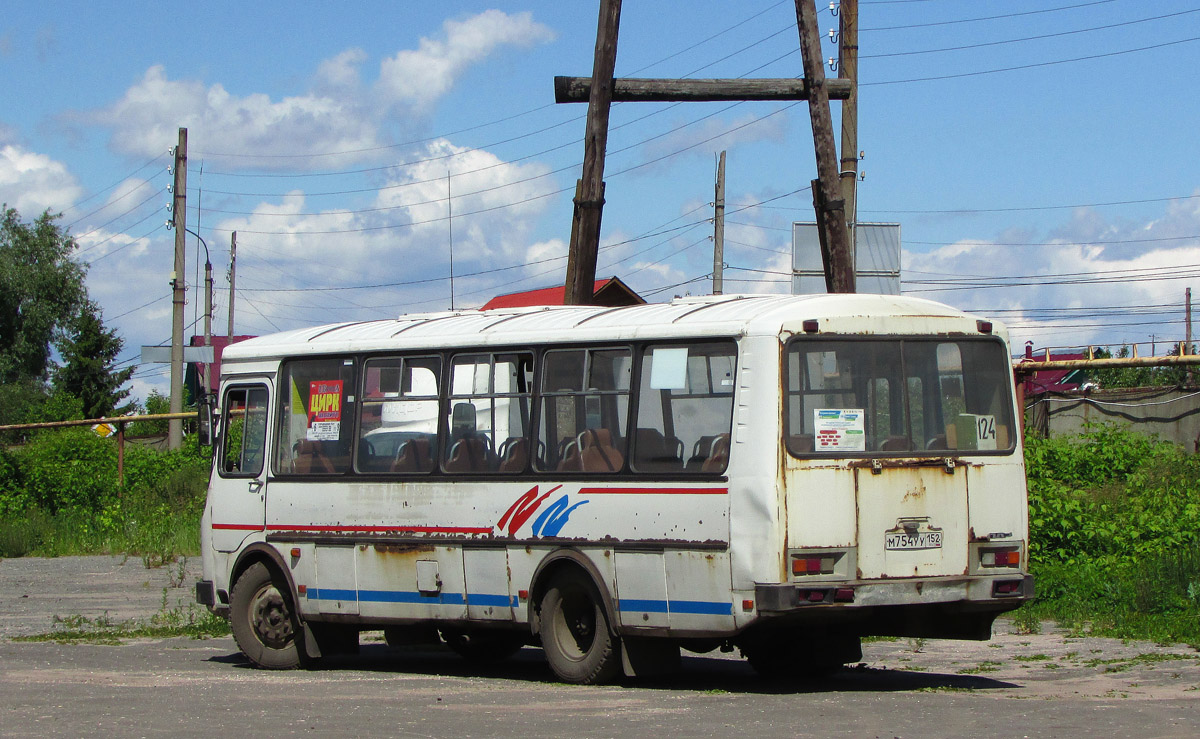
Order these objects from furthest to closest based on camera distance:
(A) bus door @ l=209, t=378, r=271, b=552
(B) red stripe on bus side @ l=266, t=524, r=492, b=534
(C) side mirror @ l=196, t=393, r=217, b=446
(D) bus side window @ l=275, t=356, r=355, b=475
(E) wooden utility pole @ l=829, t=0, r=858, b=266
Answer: (E) wooden utility pole @ l=829, t=0, r=858, b=266 < (C) side mirror @ l=196, t=393, r=217, b=446 < (A) bus door @ l=209, t=378, r=271, b=552 < (D) bus side window @ l=275, t=356, r=355, b=475 < (B) red stripe on bus side @ l=266, t=524, r=492, b=534

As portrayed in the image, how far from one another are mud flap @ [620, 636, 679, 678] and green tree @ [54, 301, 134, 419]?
6872 centimetres

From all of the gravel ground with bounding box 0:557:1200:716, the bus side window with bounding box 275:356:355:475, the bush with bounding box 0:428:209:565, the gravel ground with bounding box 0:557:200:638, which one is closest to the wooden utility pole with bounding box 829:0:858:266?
the gravel ground with bounding box 0:557:1200:716

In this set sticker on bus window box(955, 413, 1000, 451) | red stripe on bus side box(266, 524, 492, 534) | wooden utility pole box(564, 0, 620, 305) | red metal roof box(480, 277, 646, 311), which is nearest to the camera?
sticker on bus window box(955, 413, 1000, 451)

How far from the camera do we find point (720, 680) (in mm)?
11969

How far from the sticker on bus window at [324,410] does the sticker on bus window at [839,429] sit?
465 cm

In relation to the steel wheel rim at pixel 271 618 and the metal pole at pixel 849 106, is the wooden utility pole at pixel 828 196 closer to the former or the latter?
the metal pole at pixel 849 106

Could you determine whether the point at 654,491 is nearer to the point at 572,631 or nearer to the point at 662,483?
the point at 662,483

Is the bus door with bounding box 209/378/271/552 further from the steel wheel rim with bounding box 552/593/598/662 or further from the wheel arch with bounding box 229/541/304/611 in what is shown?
the steel wheel rim with bounding box 552/593/598/662

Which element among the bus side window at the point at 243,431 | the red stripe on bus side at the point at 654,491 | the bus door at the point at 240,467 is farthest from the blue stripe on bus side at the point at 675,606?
the bus side window at the point at 243,431

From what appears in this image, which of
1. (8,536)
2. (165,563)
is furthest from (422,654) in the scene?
(8,536)

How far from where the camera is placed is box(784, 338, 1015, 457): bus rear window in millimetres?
10398

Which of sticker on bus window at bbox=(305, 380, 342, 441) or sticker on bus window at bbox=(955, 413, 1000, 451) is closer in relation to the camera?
sticker on bus window at bbox=(955, 413, 1000, 451)

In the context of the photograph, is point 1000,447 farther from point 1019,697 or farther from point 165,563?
point 165,563

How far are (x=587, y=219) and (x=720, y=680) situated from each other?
5455mm
